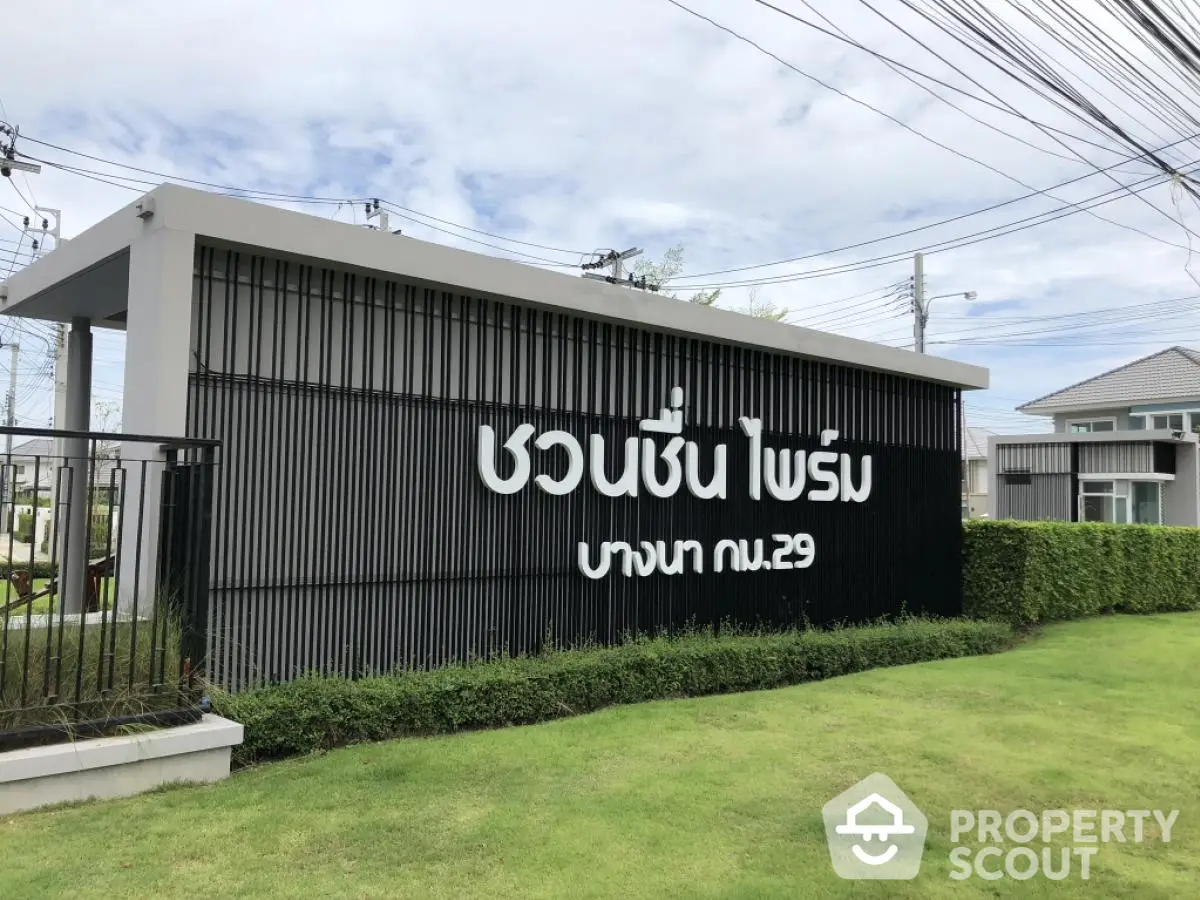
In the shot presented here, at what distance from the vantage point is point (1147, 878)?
4.16 metres

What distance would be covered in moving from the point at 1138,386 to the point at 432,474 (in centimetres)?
3064

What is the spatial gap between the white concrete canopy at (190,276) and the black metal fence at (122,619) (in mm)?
647

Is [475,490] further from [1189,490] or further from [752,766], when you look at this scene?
[1189,490]

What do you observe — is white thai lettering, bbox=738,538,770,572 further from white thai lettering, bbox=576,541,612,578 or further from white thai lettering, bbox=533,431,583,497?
white thai lettering, bbox=533,431,583,497

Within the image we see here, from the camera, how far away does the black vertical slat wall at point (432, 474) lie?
6.48 meters

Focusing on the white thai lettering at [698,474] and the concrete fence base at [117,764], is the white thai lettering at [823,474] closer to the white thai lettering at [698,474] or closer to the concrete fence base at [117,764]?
the white thai lettering at [698,474]

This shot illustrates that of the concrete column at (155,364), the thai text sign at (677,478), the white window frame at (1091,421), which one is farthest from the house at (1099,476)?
the concrete column at (155,364)

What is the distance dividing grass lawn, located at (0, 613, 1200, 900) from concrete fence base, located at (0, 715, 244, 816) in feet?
0.39

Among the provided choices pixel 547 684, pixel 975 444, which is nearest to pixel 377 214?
pixel 547 684

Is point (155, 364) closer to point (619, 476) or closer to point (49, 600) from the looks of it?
point (49, 600)

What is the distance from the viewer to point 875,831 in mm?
4680

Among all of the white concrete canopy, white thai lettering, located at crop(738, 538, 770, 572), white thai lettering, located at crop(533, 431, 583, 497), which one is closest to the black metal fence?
the white concrete canopy

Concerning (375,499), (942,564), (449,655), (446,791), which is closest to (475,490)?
(375,499)

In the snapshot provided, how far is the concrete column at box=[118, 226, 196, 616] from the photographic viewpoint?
5926 millimetres
